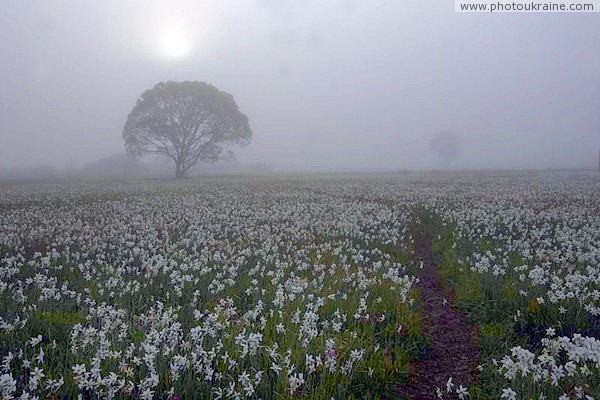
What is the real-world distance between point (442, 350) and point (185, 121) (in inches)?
2180

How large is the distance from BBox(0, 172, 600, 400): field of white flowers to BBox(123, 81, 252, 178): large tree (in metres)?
44.4

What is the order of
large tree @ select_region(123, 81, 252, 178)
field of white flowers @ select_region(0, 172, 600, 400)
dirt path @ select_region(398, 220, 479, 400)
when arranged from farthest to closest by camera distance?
large tree @ select_region(123, 81, 252, 178) → dirt path @ select_region(398, 220, 479, 400) → field of white flowers @ select_region(0, 172, 600, 400)

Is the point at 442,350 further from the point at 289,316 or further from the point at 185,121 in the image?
the point at 185,121

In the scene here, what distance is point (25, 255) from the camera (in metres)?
9.88

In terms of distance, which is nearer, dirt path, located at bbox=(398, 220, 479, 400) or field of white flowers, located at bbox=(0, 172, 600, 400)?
field of white flowers, located at bbox=(0, 172, 600, 400)

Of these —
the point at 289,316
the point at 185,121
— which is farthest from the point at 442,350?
the point at 185,121

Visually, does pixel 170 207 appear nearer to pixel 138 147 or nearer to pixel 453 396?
pixel 453 396

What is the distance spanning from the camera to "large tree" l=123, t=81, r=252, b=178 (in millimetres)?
54562

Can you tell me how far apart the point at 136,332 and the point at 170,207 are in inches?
567

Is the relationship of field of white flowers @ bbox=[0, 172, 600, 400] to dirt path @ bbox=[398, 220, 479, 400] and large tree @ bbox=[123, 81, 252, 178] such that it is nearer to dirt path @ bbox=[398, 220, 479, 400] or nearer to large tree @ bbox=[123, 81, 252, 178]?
dirt path @ bbox=[398, 220, 479, 400]

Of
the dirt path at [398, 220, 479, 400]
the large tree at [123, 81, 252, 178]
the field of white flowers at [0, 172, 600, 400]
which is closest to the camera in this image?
the field of white flowers at [0, 172, 600, 400]

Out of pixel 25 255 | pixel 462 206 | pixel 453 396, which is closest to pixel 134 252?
pixel 25 255

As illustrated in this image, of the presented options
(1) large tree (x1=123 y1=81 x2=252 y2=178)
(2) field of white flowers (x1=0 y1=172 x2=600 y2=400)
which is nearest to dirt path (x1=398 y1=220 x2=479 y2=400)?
(2) field of white flowers (x1=0 y1=172 x2=600 y2=400)

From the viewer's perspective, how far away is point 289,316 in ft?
20.5
